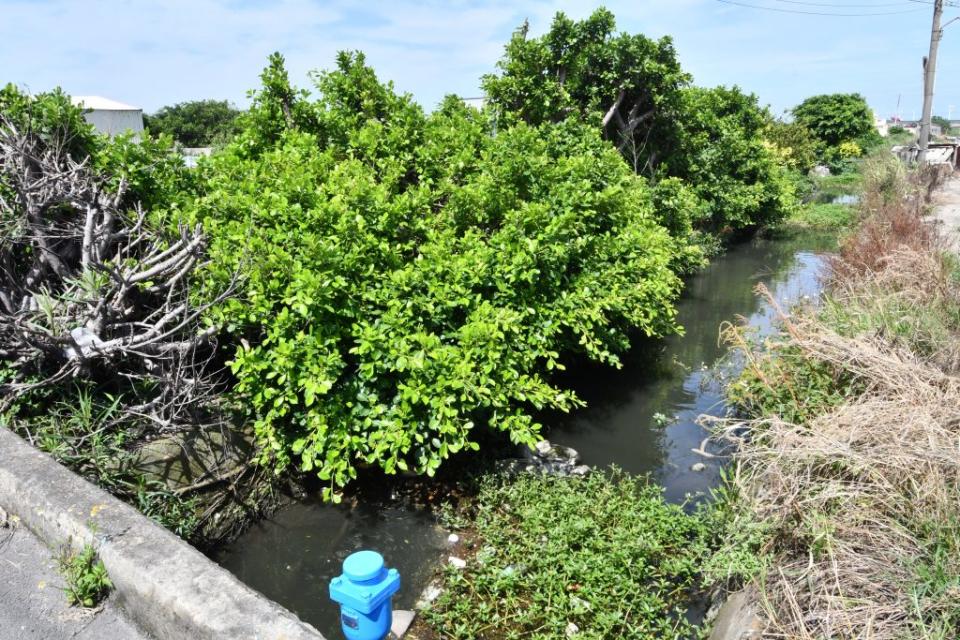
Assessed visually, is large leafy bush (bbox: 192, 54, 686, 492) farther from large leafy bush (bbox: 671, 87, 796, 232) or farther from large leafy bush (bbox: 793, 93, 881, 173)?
large leafy bush (bbox: 793, 93, 881, 173)

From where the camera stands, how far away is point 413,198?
18.9 ft

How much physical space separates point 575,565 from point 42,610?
9.49ft

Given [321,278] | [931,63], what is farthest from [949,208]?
[321,278]

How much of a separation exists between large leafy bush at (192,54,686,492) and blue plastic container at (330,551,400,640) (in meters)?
1.94

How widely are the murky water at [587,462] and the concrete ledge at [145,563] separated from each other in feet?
5.75

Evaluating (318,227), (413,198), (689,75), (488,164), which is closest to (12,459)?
(318,227)

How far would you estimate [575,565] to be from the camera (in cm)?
404

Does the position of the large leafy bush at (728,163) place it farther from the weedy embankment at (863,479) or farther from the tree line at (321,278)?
the weedy embankment at (863,479)

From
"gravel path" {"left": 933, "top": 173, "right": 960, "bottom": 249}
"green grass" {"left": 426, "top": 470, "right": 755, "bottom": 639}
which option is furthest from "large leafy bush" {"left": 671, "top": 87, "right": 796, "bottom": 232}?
"green grass" {"left": 426, "top": 470, "right": 755, "bottom": 639}

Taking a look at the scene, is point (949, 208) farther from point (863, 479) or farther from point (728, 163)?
point (863, 479)

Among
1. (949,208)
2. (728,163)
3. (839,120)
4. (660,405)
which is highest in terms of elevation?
(839,120)

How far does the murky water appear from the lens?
4.46m

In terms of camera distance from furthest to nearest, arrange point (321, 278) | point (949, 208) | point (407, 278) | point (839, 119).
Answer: point (839, 119) → point (949, 208) → point (407, 278) → point (321, 278)

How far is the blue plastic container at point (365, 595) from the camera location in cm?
252
